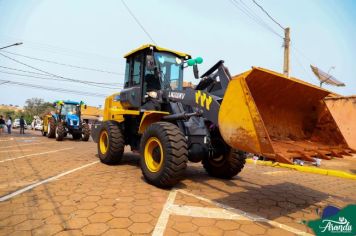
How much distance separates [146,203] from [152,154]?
1.40 meters

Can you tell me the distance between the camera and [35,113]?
78000mm

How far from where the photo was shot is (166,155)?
454 centimetres

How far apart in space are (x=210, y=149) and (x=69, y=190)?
2.72 m

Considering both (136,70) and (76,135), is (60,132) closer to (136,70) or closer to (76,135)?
(76,135)

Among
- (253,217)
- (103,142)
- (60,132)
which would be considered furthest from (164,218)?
(60,132)

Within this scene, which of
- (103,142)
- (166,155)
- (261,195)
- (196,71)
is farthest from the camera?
(103,142)

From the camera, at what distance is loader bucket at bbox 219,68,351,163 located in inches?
135

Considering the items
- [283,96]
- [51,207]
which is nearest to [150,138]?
[51,207]

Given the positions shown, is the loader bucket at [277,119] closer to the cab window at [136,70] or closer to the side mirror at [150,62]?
the side mirror at [150,62]

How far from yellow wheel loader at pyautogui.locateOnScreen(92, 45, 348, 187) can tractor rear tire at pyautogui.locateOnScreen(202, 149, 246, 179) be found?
0.02m

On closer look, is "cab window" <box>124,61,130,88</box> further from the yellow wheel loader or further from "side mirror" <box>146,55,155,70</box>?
"side mirror" <box>146,55,155,70</box>

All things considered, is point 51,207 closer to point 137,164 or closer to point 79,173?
point 79,173

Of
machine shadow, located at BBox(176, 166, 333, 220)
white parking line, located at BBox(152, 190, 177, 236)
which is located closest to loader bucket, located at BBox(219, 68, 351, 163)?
machine shadow, located at BBox(176, 166, 333, 220)

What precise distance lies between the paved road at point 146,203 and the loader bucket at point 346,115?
5.78 metres
